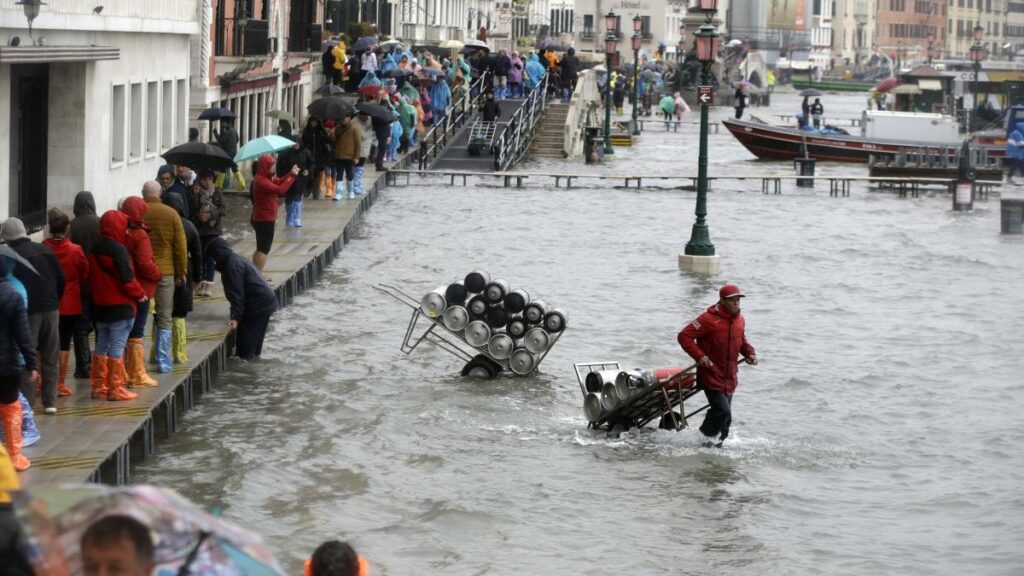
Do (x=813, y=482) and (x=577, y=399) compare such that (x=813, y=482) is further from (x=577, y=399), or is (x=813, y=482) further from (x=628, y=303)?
(x=628, y=303)

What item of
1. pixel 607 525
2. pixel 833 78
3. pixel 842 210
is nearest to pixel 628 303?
pixel 607 525

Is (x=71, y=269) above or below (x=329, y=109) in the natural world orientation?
below

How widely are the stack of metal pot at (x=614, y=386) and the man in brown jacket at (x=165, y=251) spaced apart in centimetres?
364

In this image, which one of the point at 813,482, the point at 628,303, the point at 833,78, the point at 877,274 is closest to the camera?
the point at 813,482

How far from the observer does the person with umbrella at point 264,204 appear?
23.5 m

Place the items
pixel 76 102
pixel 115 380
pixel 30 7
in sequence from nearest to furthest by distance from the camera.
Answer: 1. pixel 115 380
2. pixel 30 7
3. pixel 76 102

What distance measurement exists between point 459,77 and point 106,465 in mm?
44164

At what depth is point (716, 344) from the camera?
1574 cm

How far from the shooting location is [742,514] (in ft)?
48.2

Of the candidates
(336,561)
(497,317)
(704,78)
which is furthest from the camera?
(704,78)

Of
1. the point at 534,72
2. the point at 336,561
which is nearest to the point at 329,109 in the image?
the point at 336,561

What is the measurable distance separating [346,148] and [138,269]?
18.3m

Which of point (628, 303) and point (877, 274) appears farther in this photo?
point (877, 274)

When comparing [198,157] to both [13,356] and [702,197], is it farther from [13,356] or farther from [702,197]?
[13,356]
